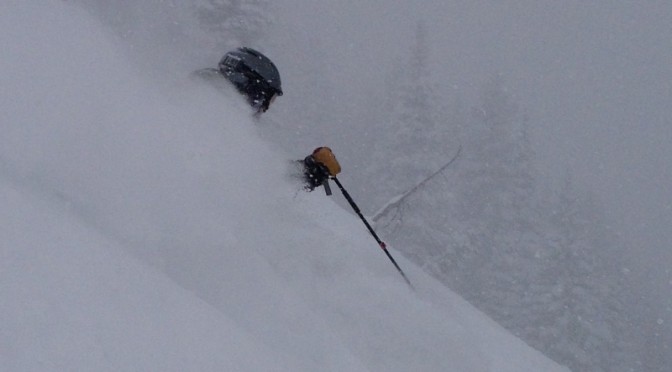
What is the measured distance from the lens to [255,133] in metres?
6.29

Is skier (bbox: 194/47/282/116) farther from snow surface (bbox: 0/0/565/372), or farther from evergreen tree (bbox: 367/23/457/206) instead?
evergreen tree (bbox: 367/23/457/206)

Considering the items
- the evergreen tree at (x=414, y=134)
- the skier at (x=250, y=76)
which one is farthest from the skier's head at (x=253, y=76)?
the evergreen tree at (x=414, y=134)

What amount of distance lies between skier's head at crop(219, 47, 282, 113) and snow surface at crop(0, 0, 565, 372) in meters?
0.34

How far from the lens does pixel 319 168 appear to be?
18.2ft

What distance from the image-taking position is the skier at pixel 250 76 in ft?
21.2

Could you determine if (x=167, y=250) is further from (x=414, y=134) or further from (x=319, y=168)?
(x=414, y=134)

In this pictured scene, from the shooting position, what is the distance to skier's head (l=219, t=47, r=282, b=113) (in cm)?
646

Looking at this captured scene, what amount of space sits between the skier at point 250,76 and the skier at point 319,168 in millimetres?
1381

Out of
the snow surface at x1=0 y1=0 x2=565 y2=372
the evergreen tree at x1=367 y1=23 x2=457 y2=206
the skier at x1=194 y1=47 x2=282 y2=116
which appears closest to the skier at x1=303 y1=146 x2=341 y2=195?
the snow surface at x1=0 y1=0 x2=565 y2=372

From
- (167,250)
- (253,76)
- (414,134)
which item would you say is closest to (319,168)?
(253,76)

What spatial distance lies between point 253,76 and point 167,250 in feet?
11.1

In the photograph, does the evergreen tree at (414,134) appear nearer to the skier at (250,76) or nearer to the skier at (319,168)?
the skier at (250,76)

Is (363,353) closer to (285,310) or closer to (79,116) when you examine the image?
(285,310)

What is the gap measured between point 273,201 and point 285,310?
1.61 metres
